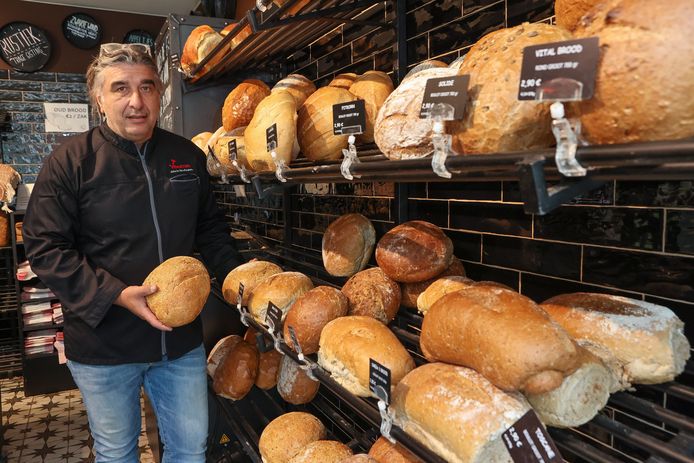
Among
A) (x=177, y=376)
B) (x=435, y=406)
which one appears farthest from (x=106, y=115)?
(x=435, y=406)

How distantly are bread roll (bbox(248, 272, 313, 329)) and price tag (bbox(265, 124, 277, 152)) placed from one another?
1.48ft

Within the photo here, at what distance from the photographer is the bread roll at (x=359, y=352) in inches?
44.1

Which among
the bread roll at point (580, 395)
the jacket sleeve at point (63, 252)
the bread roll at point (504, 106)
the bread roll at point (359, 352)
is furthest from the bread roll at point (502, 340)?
the jacket sleeve at point (63, 252)

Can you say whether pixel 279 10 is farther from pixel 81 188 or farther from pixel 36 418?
pixel 36 418

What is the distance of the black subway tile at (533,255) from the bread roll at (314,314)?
1.44 feet

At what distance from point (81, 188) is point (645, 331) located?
1.73 metres

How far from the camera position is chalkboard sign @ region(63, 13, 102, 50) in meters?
5.08

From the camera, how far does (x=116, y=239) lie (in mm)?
1820

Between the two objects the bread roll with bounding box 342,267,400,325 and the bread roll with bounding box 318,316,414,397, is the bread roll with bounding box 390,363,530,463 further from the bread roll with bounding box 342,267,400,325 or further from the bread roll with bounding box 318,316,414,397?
the bread roll with bounding box 342,267,400,325

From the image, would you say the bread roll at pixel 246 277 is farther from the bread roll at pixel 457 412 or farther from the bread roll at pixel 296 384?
the bread roll at pixel 457 412

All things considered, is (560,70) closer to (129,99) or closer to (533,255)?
(533,255)

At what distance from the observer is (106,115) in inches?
73.2

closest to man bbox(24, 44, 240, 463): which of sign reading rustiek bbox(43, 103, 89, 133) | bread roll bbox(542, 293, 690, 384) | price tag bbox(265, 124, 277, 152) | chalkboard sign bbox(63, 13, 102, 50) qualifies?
price tag bbox(265, 124, 277, 152)

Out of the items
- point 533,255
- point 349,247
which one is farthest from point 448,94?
point 349,247
